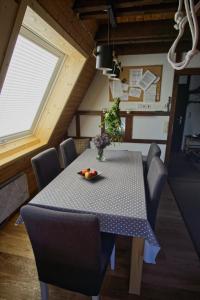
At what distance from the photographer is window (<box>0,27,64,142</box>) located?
6.40ft

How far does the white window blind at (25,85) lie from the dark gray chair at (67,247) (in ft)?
5.25

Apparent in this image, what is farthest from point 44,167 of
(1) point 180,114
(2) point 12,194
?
(1) point 180,114

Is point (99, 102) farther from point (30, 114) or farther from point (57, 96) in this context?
point (30, 114)

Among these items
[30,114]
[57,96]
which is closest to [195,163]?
[57,96]

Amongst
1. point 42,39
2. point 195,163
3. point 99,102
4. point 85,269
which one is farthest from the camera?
point 195,163

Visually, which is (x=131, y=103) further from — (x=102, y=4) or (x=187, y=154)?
(x=187, y=154)

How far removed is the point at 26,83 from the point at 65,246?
1987mm

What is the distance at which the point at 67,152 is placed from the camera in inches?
96.0

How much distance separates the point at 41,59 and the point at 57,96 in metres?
0.66

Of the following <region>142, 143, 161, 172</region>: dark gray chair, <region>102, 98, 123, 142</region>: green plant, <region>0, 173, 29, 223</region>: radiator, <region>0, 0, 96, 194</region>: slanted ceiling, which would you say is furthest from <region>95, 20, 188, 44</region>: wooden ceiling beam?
<region>0, 173, 29, 223</region>: radiator

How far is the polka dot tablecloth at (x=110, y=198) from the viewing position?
117 cm

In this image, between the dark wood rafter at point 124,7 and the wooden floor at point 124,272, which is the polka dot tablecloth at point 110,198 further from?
the dark wood rafter at point 124,7

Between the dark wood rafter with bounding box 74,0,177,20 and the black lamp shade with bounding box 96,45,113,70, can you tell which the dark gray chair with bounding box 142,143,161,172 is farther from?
the dark wood rafter with bounding box 74,0,177,20

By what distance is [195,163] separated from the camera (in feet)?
14.9
